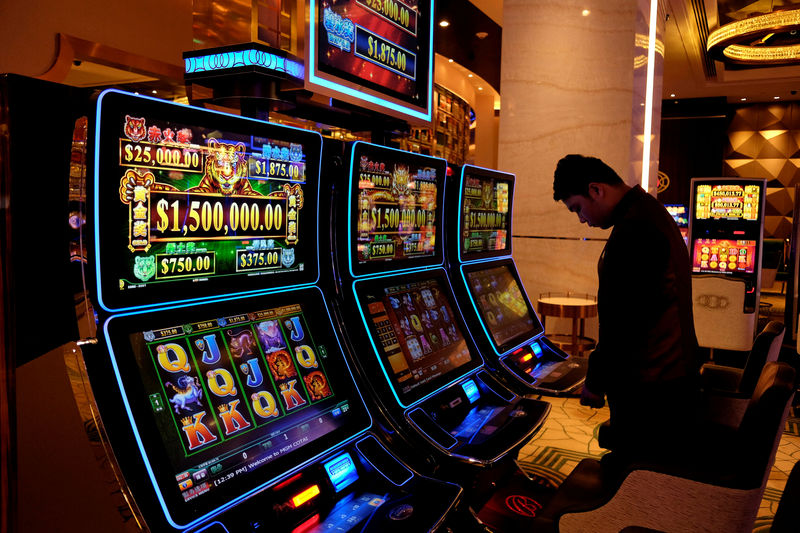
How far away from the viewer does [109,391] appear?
3.64 feet

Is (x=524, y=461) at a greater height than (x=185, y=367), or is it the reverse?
(x=185, y=367)

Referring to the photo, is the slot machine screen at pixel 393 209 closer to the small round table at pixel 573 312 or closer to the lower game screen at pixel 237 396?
the lower game screen at pixel 237 396

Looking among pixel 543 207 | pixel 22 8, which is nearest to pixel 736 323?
pixel 543 207

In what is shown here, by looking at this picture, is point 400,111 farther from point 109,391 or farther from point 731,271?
point 731,271

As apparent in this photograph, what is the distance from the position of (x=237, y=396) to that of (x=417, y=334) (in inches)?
33.8

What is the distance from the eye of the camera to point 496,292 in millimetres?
2893

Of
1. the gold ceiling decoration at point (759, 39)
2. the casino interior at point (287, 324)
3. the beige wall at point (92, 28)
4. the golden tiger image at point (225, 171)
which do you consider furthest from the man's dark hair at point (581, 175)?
the gold ceiling decoration at point (759, 39)

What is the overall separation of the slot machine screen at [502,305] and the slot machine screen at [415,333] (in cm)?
28

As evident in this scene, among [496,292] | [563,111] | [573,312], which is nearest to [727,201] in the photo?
[563,111]

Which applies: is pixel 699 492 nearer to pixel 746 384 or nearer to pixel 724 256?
pixel 746 384

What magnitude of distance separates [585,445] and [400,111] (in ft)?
7.43

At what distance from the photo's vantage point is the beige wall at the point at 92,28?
319 cm

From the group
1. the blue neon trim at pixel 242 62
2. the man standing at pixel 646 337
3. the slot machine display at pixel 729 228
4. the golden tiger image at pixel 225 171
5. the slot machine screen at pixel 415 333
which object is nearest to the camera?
the golden tiger image at pixel 225 171

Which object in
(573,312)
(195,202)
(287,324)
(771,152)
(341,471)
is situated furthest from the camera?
(771,152)
